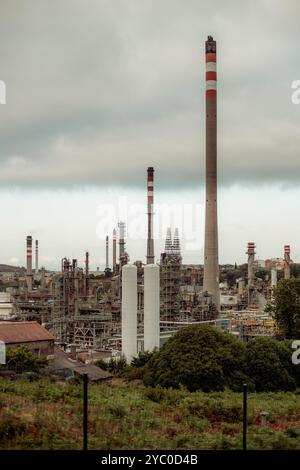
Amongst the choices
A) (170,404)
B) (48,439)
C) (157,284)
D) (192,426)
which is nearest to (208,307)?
(157,284)

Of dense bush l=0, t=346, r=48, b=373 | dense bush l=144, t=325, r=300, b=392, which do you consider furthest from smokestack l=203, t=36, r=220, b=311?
dense bush l=0, t=346, r=48, b=373

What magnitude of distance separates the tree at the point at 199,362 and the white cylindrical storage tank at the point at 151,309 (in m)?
7.84

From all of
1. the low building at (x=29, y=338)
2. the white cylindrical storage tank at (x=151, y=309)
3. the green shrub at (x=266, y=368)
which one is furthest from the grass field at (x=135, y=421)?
the white cylindrical storage tank at (x=151, y=309)

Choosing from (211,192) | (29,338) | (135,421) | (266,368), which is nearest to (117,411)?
(135,421)

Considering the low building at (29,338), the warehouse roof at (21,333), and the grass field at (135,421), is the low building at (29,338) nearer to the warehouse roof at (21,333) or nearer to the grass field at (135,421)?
the warehouse roof at (21,333)

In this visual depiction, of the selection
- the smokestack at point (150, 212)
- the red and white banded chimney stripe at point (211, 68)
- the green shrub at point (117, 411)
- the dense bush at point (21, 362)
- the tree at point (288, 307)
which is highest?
the red and white banded chimney stripe at point (211, 68)

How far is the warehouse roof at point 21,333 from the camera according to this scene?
921 inches

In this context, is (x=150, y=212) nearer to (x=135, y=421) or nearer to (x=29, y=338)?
(x=29, y=338)

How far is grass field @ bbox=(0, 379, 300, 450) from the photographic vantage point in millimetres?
7895

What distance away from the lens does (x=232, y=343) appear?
695 inches

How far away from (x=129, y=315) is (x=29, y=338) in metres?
4.81
